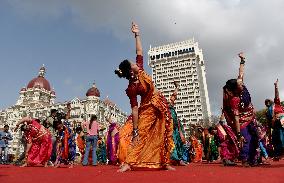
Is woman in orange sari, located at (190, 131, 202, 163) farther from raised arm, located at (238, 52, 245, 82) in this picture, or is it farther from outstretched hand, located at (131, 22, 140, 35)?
outstretched hand, located at (131, 22, 140, 35)

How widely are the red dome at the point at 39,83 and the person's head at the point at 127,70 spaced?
84.1 meters

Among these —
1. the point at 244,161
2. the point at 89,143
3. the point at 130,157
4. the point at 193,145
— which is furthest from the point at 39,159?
the point at 193,145

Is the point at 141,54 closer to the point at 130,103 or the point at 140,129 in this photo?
the point at 130,103

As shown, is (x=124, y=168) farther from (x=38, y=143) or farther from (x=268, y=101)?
(x=38, y=143)

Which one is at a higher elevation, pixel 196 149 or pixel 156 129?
pixel 156 129

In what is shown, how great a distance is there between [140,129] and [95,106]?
67720mm

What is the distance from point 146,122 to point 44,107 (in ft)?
255

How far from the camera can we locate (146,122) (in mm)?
4660

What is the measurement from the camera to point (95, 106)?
234 feet

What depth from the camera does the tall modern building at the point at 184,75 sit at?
10412 centimetres

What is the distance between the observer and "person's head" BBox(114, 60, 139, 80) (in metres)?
4.54

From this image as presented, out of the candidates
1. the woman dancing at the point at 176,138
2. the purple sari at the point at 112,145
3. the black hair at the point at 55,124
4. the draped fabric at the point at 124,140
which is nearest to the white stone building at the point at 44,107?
the purple sari at the point at 112,145

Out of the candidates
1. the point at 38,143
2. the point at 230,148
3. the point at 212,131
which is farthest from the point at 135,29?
the point at 212,131

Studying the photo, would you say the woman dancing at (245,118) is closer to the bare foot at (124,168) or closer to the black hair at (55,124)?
the bare foot at (124,168)
